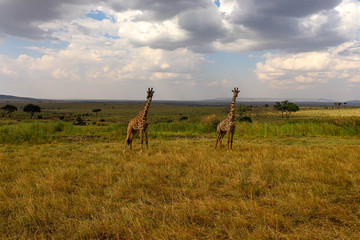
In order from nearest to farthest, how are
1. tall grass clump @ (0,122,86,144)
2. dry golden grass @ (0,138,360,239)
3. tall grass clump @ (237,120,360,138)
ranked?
dry golden grass @ (0,138,360,239), tall grass clump @ (0,122,86,144), tall grass clump @ (237,120,360,138)

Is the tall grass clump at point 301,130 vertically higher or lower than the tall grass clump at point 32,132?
higher

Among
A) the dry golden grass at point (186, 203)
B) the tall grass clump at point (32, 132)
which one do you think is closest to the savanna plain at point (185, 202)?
the dry golden grass at point (186, 203)

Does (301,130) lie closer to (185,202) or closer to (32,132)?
(185,202)

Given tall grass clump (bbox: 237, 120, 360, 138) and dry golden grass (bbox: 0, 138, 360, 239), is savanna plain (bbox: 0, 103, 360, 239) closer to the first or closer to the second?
dry golden grass (bbox: 0, 138, 360, 239)

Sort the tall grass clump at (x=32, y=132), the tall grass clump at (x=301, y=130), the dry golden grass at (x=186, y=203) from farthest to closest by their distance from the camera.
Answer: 1. the tall grass clump at (x=301, y=130)
2. the tall grass clump at (x=32, y=132)
3. the dry golden grass at (x=186, y=203)

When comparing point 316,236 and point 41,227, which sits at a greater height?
point 316,236

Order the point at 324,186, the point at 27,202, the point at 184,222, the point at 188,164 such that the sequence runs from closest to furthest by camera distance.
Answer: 1. the point at 184,222
2. the point at 27,202
3. the point at 324,186
4. the point at 188,164

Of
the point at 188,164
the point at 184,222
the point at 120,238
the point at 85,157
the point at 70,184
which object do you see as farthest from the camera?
the point at 85,157

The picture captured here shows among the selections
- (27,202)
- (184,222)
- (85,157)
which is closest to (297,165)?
(184,222)

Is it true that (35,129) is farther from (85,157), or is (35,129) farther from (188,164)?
(188,164)

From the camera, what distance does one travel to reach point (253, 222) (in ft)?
12.1

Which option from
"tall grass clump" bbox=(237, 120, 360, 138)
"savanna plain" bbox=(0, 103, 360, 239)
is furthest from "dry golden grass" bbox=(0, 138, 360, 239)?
"tall grass clump" bbox=(237, 120, 360, 138)

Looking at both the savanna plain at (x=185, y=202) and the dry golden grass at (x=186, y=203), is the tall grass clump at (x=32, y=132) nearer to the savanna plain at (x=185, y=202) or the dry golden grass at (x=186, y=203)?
the savanna plain at (x=185, y=202)

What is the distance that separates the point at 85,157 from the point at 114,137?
308 inches
